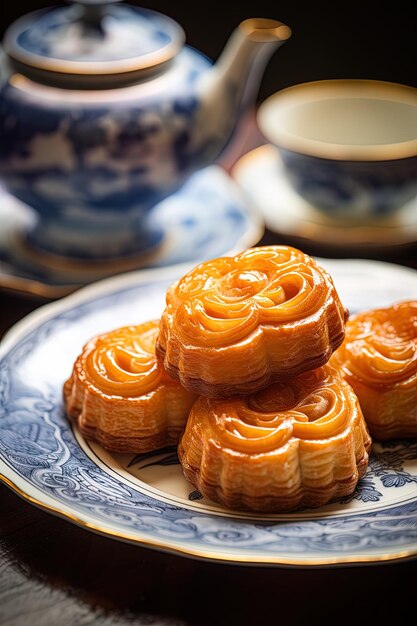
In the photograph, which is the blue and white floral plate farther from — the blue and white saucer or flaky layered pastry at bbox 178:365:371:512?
the blue and white saucer

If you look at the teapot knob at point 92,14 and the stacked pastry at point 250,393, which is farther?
the teapot knob at point 92,14

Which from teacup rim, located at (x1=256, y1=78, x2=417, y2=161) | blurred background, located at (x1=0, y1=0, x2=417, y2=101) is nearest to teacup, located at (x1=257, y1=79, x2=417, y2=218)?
teacup rim, located at (x1=256, y1=78, x2=417, y2=161)

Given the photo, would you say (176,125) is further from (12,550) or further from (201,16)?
(201,16)

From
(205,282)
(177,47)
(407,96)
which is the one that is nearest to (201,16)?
(407,96)

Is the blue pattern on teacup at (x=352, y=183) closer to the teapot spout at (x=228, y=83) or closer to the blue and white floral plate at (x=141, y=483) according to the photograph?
the teapot spout at (x=228, y=83)

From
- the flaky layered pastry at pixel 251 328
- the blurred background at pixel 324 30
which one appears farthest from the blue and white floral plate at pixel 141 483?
the blurred background at pixel 324 30

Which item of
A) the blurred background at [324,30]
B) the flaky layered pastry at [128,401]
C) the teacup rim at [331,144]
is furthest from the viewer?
the blurred background at [324,30]

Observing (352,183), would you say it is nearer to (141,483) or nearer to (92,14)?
(92,14)
